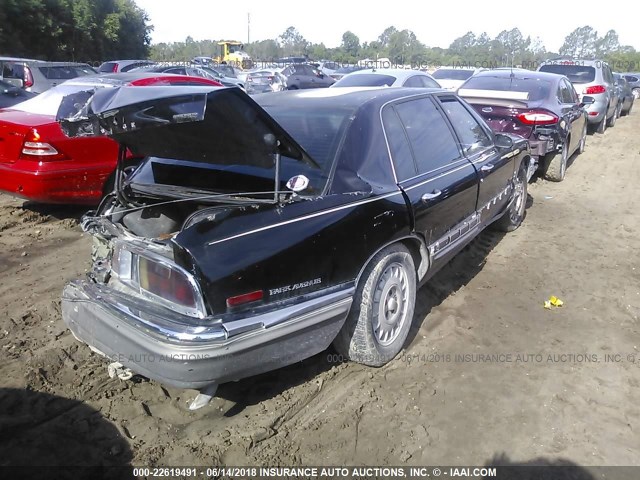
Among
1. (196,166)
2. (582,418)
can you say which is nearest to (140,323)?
(196,166)

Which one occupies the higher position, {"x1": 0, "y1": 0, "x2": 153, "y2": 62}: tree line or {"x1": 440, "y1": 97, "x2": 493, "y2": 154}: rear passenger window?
{"x1": 0, "y1": 0, "x2": 153, "y2": 62}: tree line

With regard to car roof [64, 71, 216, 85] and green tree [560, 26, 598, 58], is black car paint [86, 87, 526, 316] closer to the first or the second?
car roof [64, 71, 216, 85]

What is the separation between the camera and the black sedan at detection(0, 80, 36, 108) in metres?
10.1

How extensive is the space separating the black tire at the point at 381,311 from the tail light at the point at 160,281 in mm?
1002

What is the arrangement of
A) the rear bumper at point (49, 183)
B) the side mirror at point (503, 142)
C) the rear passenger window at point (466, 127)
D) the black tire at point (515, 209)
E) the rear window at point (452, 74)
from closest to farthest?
the rear passenger window at point (466, 127), the side mirror at point (503, 142), the rear bumper at point (49, 183), the black tire at point (515, 209), the rear window at point (452, 74)

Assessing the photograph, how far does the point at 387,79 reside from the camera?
10.9 metres

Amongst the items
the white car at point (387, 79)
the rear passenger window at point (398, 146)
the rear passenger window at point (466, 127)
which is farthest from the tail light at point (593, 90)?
the rear passenger window at point (398, 146)

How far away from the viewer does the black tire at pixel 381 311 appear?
3.13 m

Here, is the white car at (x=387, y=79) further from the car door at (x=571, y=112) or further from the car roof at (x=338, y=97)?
the car roof at (x=338, y=97)

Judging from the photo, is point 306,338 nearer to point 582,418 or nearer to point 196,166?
point 196,166

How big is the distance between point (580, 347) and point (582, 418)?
828mm

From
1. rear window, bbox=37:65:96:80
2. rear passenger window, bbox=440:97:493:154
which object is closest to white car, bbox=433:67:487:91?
rear window, bbox=37:65:96:80

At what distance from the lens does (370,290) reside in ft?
10.2

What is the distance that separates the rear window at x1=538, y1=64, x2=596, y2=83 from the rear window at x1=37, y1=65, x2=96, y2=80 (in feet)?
37.7
